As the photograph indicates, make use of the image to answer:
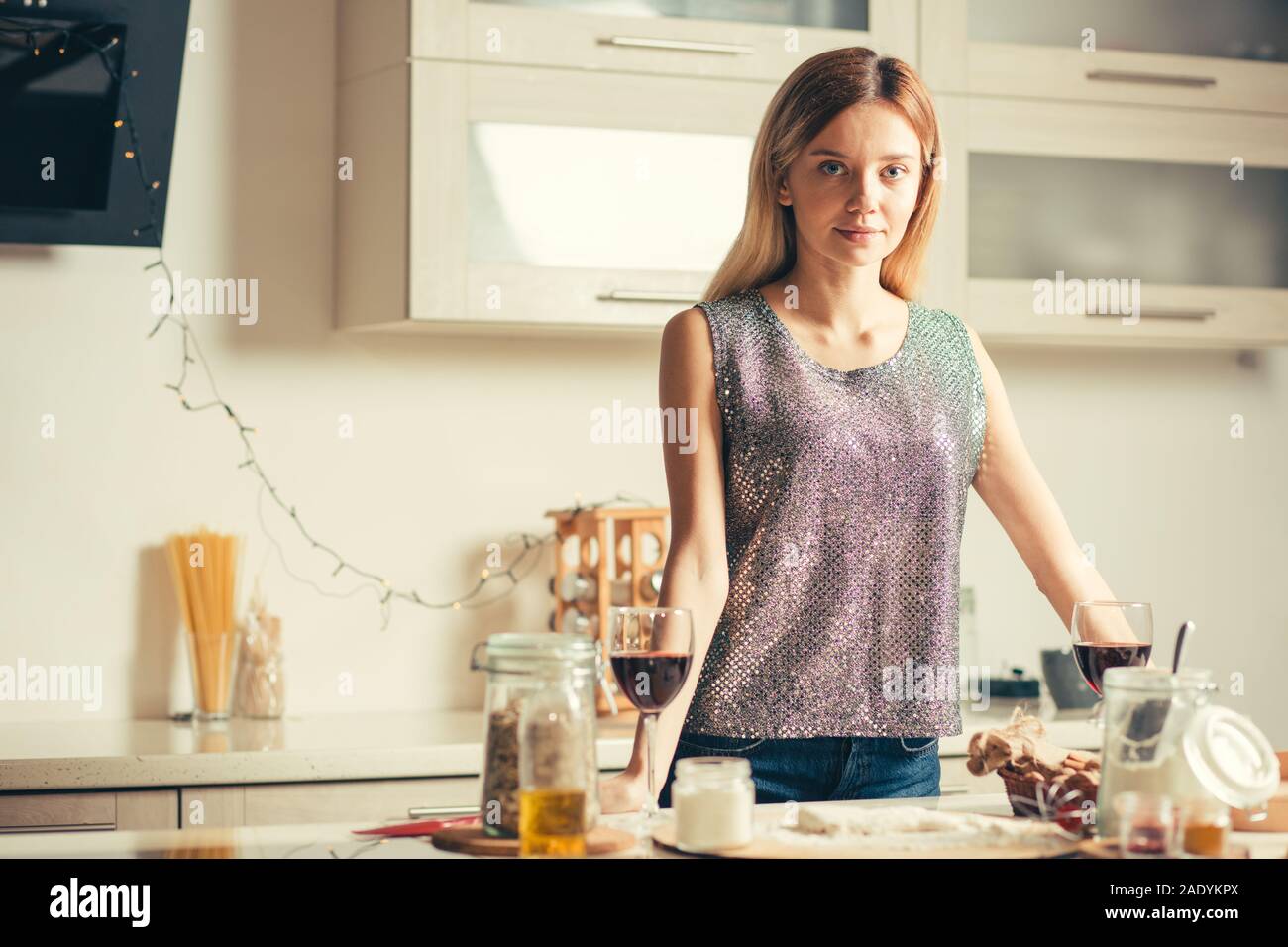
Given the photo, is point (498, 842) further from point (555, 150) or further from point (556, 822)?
point (555, 150)

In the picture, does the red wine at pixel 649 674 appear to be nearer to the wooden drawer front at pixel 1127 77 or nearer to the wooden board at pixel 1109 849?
the wooden board at pixel 1109 849

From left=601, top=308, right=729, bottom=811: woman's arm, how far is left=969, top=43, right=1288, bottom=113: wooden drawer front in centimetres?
130

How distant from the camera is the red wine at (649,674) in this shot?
1.08 m

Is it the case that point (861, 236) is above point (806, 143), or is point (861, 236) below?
below

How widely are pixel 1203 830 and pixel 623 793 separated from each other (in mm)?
449

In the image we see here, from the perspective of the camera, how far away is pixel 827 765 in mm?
1509

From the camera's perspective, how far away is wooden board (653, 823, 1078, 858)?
3.14ft

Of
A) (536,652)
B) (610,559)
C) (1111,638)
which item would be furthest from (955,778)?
(536,652)

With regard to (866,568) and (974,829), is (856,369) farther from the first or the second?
(974,829)
